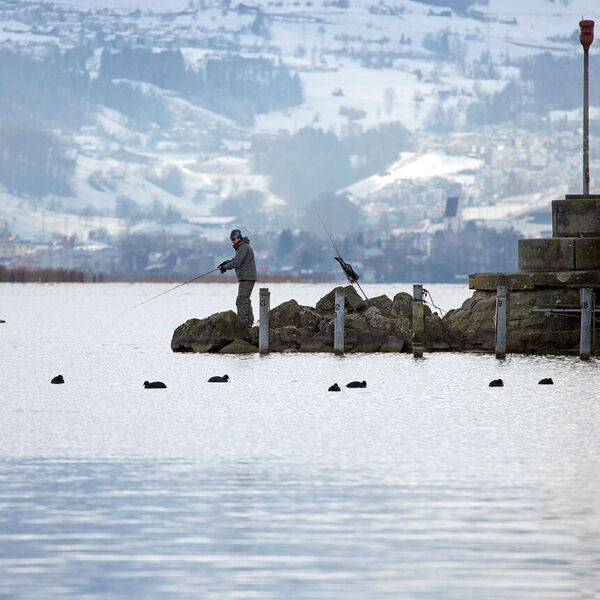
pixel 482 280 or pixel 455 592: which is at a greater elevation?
pixel 482 280

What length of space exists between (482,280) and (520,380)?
7.75 m

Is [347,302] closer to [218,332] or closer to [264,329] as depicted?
[218,332]

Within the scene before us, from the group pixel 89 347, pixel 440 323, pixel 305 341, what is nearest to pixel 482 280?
pixel 440 323

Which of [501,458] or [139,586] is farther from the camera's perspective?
[501,458]

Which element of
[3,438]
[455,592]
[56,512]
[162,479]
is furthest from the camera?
[3,438]

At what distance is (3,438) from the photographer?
16281 mm

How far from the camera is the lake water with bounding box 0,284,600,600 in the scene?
9.24m

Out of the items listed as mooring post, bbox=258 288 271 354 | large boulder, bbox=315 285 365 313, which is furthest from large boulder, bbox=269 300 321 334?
mooring post, bbox=258 288 271 354

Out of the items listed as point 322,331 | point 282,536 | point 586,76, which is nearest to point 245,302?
point 322,331

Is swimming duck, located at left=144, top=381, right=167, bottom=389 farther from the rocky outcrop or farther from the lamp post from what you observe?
the lamp post

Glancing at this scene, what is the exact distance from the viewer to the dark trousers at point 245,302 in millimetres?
31922

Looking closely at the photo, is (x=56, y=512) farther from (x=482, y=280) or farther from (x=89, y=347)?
(x=89, y=347)

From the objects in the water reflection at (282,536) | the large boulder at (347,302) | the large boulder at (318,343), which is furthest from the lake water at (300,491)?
the large boulder at (347,302)

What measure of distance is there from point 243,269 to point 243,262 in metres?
0.24
